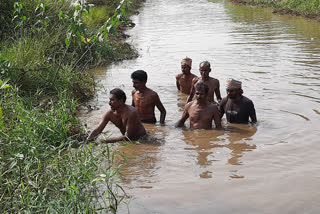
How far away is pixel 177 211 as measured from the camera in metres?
4.11

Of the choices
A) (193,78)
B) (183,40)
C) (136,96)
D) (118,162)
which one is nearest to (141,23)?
(183,40)

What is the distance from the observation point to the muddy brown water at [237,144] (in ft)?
14.2

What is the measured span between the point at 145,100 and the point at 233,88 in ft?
4.69

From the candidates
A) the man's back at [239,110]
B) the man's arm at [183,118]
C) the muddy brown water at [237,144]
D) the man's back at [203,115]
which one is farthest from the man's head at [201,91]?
the man's back at [239,110]

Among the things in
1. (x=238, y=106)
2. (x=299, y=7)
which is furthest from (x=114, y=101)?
(x=299, y=7)

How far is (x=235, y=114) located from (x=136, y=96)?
5.39ft

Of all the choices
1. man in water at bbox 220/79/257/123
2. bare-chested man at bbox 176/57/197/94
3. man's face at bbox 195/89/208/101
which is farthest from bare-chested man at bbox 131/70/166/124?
bare-chested man at bbox 176/57/197/94

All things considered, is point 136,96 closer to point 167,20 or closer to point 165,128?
point 165,128

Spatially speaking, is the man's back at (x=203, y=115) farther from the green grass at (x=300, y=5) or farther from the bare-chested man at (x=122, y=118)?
the green grass at (x=300, y=5)

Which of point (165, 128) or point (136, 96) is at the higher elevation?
point (136, 96)

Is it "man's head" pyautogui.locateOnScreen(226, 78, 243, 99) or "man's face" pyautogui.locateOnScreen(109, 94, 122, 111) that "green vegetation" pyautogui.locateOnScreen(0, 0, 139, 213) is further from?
"man's head" pyautogui.locateOnScreen(226, 78, 243, 99)

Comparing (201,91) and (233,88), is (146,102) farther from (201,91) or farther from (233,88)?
(233,88)

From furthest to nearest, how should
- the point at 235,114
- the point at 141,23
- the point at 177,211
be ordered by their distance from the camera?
1. the point at 141,23
2. the point at 235,114
3. the point at 177,211

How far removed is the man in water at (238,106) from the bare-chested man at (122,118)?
5.39 ft
